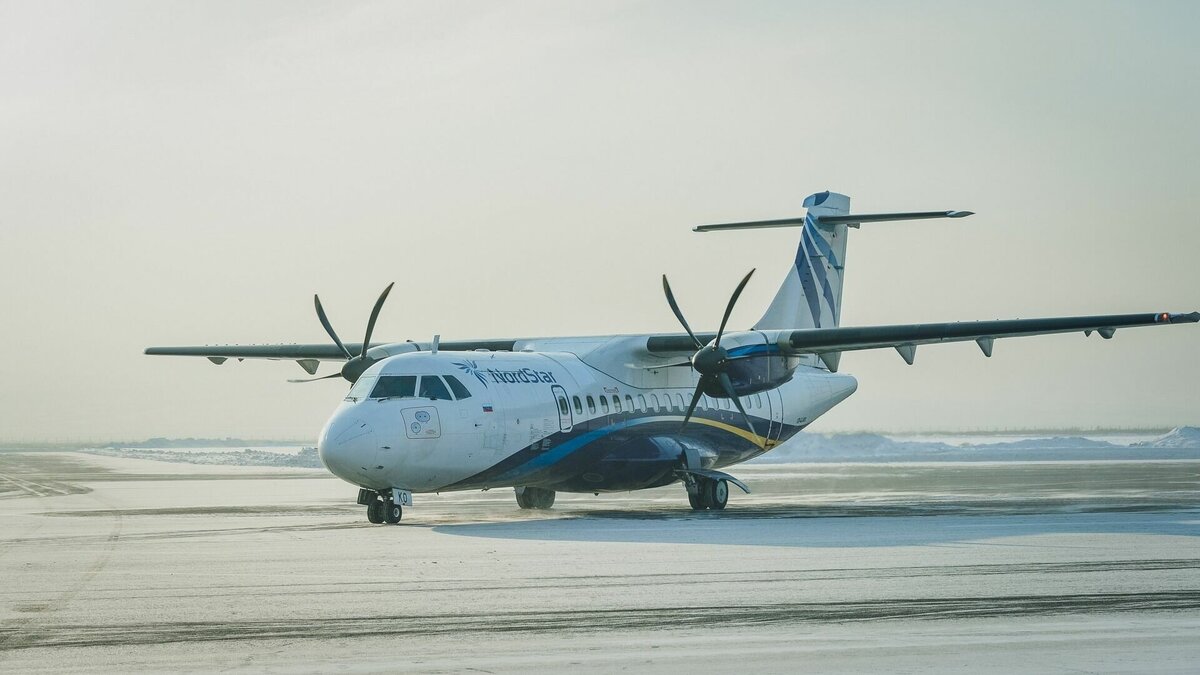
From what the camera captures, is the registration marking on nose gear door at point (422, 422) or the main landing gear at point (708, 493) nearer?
the registration marking on nose gear door at point (422, 422)

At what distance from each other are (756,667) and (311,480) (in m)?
34.3

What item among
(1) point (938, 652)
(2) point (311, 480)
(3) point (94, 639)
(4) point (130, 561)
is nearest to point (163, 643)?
(3) point (94, 639)

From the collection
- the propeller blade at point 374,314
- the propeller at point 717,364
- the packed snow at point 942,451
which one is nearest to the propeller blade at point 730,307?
the propeller at point 717,364

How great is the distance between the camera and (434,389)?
2150 centimetres

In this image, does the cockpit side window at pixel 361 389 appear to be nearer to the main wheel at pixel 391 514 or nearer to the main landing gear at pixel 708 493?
the main wheel at pixel 391 514

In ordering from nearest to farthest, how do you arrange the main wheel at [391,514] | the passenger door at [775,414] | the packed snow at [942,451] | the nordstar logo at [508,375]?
the main wheel at [391,514], the nordstar logo at [508,375], the passenger door at [775,414], the packed snow at [942,451]

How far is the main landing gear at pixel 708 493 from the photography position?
2541 centimetres

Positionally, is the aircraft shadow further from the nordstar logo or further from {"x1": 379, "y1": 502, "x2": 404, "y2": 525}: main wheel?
the nordstar logo

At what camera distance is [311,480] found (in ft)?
135

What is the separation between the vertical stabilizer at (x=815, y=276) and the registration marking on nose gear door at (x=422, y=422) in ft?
33.4

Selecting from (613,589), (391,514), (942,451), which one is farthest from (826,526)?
(942,451)

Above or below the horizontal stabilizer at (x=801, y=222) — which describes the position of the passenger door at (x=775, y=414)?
below

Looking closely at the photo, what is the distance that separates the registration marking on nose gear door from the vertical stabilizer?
10.2 metres

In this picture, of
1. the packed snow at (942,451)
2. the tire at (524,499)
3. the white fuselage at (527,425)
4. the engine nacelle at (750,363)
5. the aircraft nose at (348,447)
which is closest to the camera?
the aircraft nose at (348,447)
